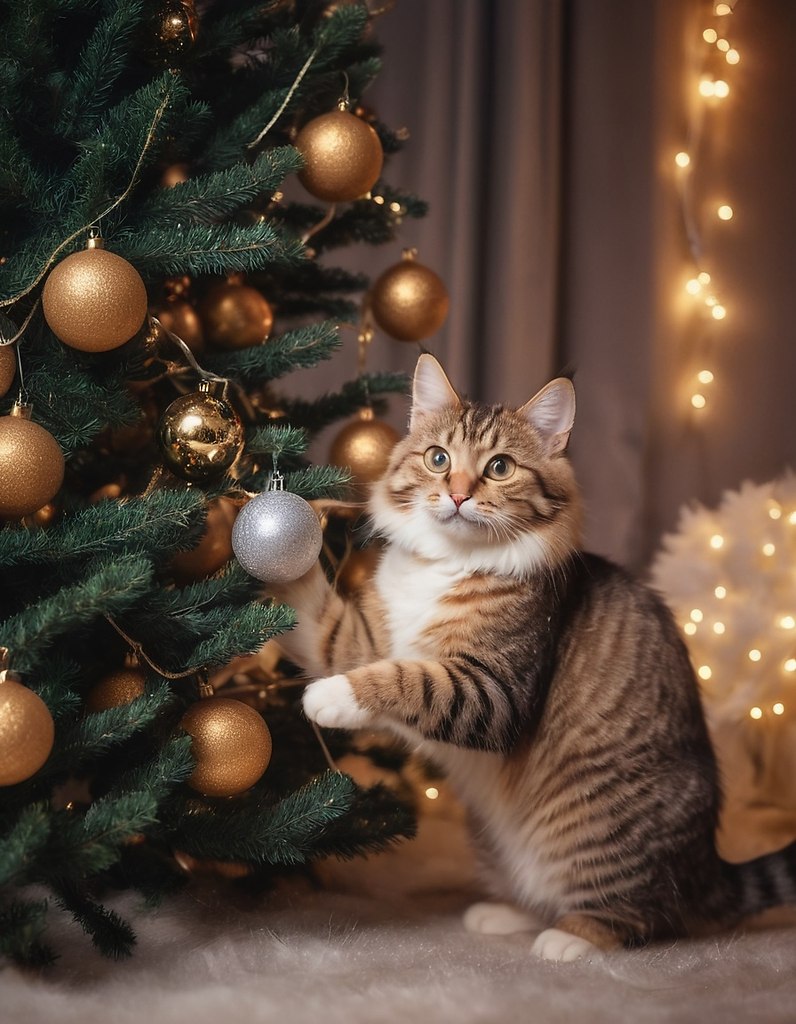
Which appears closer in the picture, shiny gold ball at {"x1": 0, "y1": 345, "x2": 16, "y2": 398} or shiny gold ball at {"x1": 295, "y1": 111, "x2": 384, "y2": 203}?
shiny gold ball at {"x1": 0, "y1": 345, "x2": 16, "y2": 398}

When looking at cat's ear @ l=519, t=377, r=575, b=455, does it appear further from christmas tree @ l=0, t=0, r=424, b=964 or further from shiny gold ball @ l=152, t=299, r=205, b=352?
shiny gold ball @ l=152, t=299, r=205, b=352

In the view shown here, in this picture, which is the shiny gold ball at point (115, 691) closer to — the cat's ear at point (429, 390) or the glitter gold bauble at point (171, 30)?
the cat's ear at point (429, 390)

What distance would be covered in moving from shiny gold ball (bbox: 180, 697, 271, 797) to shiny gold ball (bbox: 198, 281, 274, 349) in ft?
1.91

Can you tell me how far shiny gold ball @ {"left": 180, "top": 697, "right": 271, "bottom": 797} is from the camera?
125 cm

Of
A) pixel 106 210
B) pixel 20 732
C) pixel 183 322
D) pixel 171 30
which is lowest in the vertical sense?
pixel 20 732

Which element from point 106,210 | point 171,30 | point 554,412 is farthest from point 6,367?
point 554,412

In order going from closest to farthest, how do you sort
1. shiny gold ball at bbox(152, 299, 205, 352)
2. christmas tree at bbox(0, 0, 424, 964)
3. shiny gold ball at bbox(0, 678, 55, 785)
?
shiny gold ball at bbox(0, 678, 55, 785) < christmas tree at bbox(0, 0, 424, 964) < shiny gold ball at bbox(152, 299, 205, 352)

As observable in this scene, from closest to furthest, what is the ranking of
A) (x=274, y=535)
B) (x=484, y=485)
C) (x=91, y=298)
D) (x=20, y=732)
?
(x=20, y=732), (x=91, y=298), (x=274, y=535), (x=484, y=485)

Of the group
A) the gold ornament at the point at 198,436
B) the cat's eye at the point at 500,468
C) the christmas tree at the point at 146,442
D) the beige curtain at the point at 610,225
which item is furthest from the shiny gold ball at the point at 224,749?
the beige curtain at the point at 610,225

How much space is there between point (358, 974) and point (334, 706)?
34 centimetres

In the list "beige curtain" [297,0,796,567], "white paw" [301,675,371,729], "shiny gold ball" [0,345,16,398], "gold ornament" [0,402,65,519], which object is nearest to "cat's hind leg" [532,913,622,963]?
"white paw" [301,675,371,729]

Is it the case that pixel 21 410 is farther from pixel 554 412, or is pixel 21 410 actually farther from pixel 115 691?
pixel 554 412

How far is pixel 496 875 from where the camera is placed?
65.8 inches

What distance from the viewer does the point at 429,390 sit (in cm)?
163
